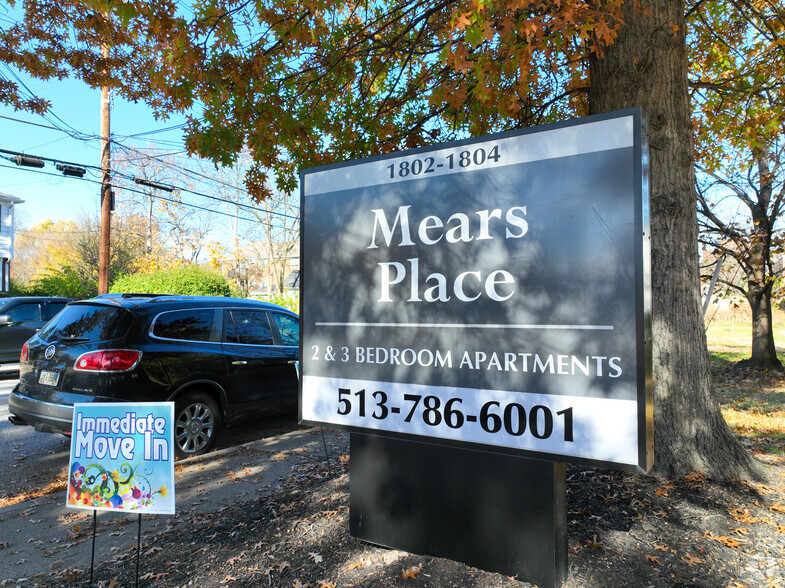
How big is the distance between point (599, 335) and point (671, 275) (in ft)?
6.36

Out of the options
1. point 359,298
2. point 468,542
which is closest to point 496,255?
point 359,298

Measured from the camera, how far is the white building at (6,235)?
3119cm

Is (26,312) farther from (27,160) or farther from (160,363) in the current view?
(160,363)

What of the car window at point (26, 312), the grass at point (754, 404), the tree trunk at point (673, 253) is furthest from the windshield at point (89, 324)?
the car window at point (26, 312)

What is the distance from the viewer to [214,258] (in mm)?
40094

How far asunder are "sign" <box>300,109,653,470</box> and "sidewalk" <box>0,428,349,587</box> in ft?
5.26

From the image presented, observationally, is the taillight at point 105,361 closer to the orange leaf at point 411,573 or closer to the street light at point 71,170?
the orange leaf at point 411,573

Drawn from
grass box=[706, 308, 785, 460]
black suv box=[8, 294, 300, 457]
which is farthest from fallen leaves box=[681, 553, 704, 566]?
black suv box=[8, 294, 300, 457]

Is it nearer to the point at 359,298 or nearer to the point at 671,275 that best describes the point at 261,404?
the point at 359,298

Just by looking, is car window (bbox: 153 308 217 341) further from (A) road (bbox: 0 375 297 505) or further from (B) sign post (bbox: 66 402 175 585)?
(B) sign post (bbox: 66 402 175 585)

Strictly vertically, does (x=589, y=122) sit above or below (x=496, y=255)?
above

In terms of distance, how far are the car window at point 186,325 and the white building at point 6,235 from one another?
31.1 metres

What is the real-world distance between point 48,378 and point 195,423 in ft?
5.11

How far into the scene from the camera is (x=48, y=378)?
5.58 m
